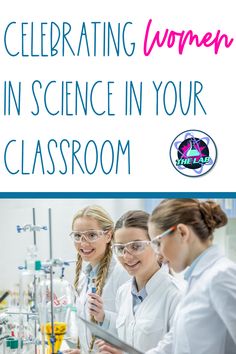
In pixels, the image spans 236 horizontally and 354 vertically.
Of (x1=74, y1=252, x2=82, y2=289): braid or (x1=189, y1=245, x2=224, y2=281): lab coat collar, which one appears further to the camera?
(x1=74, y1=252, x2=82, y2=289): braid

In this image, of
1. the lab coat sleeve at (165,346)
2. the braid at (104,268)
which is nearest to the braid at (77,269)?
the braid at (104,268)

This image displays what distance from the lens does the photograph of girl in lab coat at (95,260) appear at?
2.53 meters

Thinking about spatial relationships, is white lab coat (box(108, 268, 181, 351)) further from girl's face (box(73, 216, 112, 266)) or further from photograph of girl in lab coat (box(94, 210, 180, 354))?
girl's face (box(73, 216, 112, 266))

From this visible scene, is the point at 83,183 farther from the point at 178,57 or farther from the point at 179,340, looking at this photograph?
the point at 179,340

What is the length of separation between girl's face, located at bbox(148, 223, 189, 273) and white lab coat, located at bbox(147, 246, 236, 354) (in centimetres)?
5

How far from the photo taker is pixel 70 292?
2111 mm

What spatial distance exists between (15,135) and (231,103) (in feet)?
2.62

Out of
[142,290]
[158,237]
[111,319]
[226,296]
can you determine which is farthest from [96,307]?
[226,296]

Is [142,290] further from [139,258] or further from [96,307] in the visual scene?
[96,307]

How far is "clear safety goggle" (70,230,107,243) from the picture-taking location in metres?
2.53

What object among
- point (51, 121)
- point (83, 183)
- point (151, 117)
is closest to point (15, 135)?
point (51, 121)

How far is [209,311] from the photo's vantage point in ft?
5.79

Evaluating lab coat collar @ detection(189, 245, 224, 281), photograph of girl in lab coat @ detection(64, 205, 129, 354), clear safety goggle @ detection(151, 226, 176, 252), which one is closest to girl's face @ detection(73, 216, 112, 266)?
photograph of girl in lab coat @ detection(64, 205, 129, 354)

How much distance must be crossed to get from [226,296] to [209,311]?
0.07 metres
